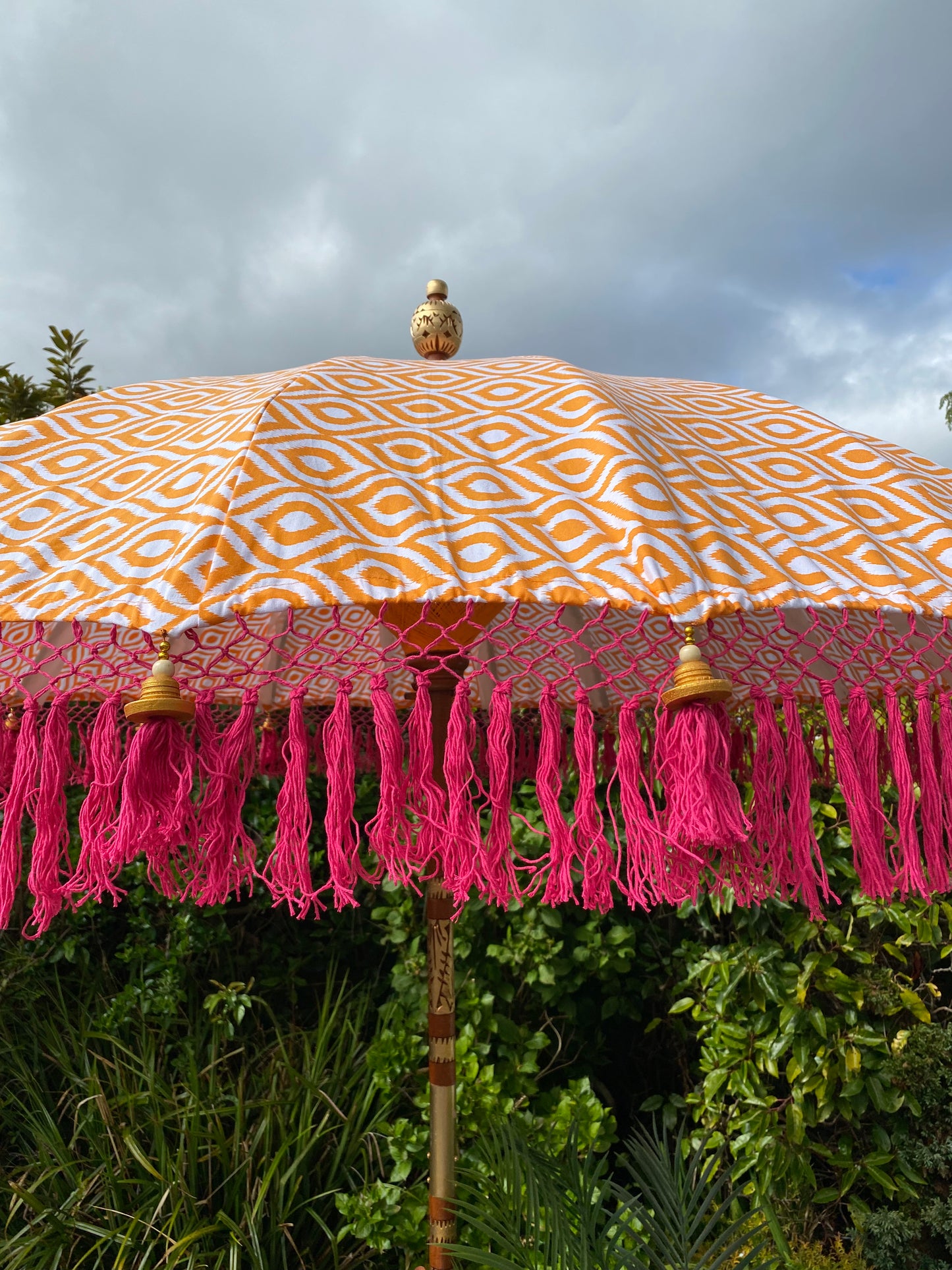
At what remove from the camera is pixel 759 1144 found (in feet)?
6.05

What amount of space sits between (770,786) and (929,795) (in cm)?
21

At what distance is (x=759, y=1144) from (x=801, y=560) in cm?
168

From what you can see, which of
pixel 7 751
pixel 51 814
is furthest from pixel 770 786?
pixel 7 751

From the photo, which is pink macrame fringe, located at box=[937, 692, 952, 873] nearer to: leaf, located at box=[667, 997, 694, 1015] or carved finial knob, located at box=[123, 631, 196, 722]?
carved finial knob, located at box=[123, 631, 196, 722]

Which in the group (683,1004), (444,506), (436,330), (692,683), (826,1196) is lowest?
(826,1196)

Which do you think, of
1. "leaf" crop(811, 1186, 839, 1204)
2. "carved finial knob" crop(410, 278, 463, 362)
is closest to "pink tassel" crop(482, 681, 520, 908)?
"carved finial knob" crop(410, 278, 463, 362)

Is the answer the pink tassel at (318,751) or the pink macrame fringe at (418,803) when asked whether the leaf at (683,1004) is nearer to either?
the pink tassel at (318,751)

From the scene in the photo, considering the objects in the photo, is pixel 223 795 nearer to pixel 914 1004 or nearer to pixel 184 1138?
pixel 184 1138

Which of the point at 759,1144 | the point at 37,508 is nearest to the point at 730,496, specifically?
the point at 37,508

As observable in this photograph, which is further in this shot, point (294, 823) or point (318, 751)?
point (318, 751)

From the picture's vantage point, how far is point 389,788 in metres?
0.73

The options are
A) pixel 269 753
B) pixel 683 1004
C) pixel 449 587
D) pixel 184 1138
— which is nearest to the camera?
pixel 449 587

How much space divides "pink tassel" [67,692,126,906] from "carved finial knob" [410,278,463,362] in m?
0.77

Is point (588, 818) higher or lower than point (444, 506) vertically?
lower
